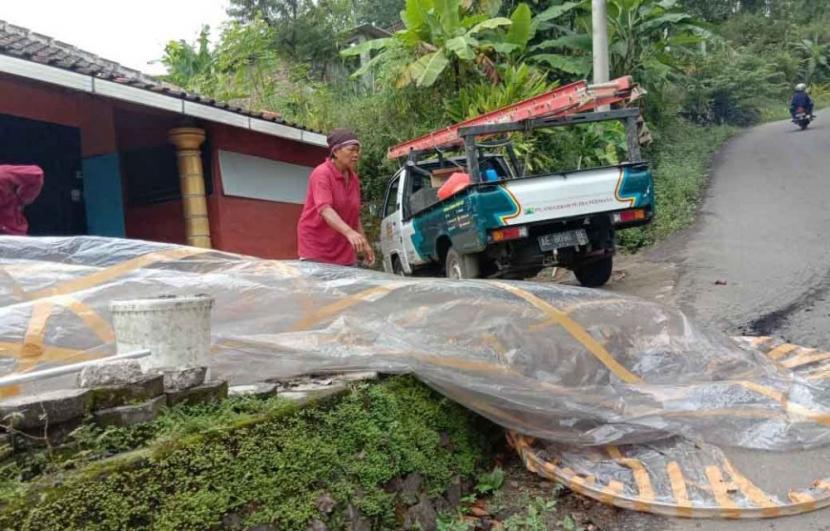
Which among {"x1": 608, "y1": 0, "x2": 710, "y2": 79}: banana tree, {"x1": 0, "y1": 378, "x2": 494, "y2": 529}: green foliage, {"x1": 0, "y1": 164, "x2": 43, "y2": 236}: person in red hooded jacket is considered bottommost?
{"x1": 0, "y1": 378, "x2": 494, "y2": 529}: green foliage

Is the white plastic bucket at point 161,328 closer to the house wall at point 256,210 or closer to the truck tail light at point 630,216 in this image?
the truck tail light at point 630,216

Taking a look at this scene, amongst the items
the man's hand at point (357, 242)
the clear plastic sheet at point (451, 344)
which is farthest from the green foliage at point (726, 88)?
the clear plastic sheet at point (451, 344)

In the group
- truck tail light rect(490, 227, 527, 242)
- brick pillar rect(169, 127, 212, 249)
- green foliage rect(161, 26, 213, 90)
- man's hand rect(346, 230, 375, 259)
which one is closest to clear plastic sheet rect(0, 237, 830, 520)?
man's hand rect(346, 230, 375, 259)

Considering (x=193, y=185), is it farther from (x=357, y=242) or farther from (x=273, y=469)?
(x=273, y=469)

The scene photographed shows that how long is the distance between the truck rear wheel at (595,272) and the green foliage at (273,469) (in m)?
4.33

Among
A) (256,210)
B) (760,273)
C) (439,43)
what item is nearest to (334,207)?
(256,210)

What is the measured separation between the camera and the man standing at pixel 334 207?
14.2 feet

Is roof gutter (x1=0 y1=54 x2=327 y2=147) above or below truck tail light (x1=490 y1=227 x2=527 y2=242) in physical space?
above

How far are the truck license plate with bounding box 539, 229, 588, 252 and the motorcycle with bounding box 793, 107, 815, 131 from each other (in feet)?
59.6

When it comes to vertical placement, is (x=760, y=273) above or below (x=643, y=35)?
below

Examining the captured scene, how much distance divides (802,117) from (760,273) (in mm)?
16271

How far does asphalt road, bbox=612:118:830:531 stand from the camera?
3041 millimetres

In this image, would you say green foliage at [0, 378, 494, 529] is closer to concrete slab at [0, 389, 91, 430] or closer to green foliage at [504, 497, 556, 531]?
concrete slab at [0, 389, 91, 430]

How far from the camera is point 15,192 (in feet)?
12.9
